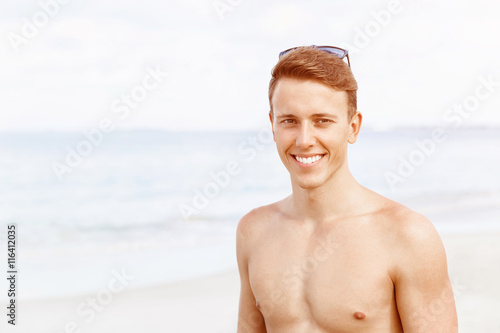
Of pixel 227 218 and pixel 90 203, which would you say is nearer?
pixel 227 218

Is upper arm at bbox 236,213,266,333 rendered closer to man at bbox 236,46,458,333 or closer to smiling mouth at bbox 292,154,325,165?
man at bbox 236,46,458,333

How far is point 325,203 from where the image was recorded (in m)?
3.37

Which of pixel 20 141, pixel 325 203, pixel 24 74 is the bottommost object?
pixel 325 203

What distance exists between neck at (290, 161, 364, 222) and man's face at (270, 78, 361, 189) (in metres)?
0.06

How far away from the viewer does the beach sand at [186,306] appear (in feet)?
23.1

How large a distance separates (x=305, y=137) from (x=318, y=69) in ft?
1.06

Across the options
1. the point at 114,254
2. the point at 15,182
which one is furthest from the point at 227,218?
the point at 15,182

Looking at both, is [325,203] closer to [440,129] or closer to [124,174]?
[124,174]

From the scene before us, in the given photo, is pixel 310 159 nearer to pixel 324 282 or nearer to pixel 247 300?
pixel 324 282

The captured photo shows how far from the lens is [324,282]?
3.26 metres

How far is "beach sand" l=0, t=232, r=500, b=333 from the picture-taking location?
7.05m

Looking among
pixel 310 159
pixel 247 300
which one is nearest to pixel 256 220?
pixel 247 300

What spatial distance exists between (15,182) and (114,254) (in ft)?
22.4

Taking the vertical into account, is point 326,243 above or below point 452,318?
above
